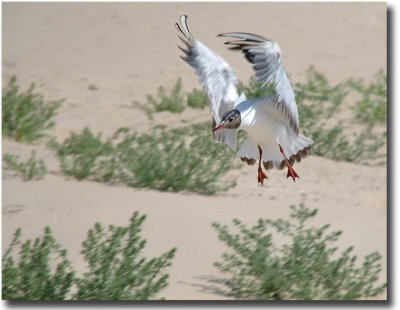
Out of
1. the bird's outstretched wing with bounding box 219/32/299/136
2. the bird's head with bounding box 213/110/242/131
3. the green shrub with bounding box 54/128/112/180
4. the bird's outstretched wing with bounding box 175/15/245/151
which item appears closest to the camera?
the bird's outstretched wing with bounding box 219/32/299/136

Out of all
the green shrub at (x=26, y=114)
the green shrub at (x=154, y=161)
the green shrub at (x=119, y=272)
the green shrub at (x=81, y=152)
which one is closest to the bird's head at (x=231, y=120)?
the green shrub at (x=119, y=272)

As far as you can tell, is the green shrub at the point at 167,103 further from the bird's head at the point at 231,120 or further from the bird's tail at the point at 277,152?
the bird's head at the point at 231,120

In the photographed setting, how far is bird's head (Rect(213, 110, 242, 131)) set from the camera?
4883mm

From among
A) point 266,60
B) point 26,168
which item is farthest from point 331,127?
point 266,60

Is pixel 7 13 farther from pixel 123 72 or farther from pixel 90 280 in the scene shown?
pixel 123 72

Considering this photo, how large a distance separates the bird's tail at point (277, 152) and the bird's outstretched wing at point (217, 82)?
0.24 feet

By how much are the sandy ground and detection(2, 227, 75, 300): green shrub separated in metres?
0.42

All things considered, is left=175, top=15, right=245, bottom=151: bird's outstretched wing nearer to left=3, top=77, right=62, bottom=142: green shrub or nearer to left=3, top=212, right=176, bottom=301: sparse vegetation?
left=3, top=212, right=176, bottom=301: sparse vegetation

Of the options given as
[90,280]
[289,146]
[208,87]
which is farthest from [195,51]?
[90,280]

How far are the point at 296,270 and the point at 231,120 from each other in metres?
1.05

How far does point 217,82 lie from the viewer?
17.4ft

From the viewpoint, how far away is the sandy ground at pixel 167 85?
20.7 feet

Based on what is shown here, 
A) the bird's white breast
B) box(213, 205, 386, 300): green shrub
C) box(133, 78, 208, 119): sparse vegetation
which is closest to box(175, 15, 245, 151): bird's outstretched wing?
the bird's white breast

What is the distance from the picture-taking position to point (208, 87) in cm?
528
